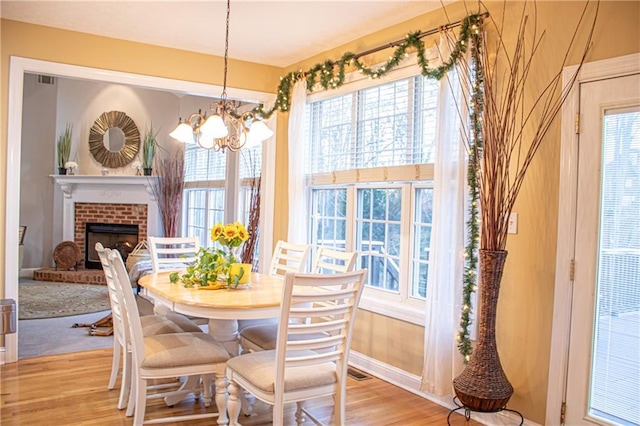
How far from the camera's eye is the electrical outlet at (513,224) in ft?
9.82

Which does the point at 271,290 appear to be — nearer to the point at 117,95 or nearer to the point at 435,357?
the point at 435,357

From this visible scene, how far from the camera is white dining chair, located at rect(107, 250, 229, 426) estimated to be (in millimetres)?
2654

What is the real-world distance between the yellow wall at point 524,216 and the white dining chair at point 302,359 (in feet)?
3.49

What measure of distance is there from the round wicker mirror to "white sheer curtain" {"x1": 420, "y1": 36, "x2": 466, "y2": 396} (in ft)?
20.4

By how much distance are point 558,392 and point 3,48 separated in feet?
14.9

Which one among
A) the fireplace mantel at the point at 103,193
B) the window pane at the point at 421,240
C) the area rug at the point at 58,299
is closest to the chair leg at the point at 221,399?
the window pane at the point at 421,240

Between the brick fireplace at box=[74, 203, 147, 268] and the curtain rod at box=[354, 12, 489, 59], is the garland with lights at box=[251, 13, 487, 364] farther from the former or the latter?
the brick fireplace at box=[74, 203, 147, 268]

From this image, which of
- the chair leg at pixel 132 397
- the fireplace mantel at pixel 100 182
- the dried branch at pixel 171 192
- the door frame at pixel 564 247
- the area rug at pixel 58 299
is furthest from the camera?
the fireplace mantel at pixel 100 182

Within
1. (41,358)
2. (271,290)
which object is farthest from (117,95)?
(271,290)

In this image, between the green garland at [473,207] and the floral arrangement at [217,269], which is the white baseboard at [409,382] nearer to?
the green garland at [473,207]

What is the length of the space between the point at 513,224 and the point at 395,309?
45.3 inches

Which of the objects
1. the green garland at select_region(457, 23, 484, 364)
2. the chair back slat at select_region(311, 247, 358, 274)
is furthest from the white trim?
the green garland at select_region(457, 23, 484, 364)

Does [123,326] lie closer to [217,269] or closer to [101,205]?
[217,269]

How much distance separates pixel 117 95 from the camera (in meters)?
8.27
